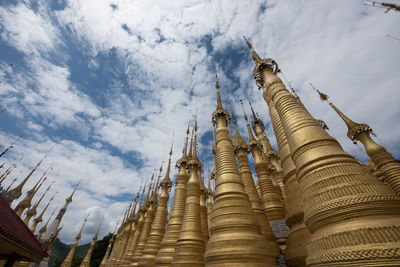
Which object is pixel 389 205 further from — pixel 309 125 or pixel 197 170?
pixel 197 170

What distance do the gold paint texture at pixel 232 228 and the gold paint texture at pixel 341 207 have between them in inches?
138

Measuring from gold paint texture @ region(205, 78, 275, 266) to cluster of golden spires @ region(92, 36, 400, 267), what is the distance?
1.4 inches

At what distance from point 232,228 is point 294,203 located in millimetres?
2815

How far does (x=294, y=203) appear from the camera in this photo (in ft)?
27.0

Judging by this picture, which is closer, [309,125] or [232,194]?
[309,125]

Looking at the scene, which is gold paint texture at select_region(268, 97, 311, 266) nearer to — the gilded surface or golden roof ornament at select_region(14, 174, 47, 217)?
the gilded surface

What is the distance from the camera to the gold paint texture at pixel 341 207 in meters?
3.54

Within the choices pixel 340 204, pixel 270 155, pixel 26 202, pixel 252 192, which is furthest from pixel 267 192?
pixel 26 202

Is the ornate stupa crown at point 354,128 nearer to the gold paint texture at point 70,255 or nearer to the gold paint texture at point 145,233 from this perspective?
the gold paint texture at point 145,233

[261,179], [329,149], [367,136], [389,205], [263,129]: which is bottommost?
[389,205]

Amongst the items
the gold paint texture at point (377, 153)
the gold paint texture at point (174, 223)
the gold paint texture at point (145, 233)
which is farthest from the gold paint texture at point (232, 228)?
the gold paint texture at point (145, 233)

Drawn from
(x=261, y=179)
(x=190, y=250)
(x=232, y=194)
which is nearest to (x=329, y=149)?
(x=232, y=194)

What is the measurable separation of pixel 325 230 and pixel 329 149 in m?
2.22

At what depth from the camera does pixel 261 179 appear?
15422 millimetres
